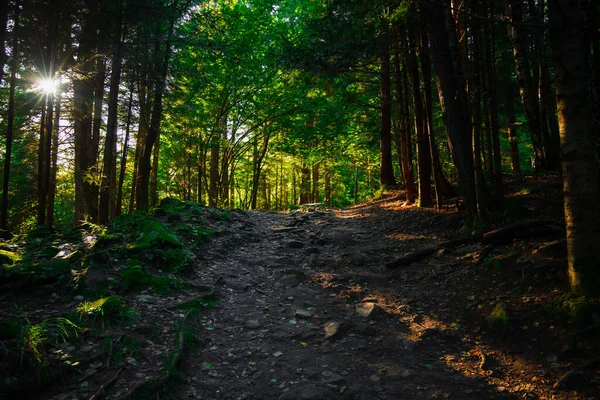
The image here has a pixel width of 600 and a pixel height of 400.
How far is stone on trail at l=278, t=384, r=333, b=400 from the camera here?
3098mm

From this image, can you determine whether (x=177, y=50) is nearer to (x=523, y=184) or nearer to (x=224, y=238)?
(x=224, y=238)

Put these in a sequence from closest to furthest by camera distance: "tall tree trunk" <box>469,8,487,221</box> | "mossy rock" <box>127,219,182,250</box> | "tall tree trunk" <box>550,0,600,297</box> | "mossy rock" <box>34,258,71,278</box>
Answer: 1. "tall tree trunk" <box>550,0,600,297</box>
2. "mossy rock" <box>34,258,71,278</box>
3. "mossy rock" <box>127,219,182,250</box>
4. "tall tree trunk" <box>469,8,487,221</box>

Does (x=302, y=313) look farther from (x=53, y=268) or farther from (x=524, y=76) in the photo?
(x=524, y=76)

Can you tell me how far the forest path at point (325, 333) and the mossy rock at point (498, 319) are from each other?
0.44 m

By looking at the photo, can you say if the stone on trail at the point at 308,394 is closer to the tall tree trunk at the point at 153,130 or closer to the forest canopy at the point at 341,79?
the forest canopy at the point at 341,79

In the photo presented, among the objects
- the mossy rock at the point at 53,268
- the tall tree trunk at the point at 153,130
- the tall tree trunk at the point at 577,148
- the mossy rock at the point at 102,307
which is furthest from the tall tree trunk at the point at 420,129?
the mossy rock at the point at 53,268

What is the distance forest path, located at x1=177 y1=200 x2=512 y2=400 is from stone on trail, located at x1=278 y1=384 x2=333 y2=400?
0.04 ft

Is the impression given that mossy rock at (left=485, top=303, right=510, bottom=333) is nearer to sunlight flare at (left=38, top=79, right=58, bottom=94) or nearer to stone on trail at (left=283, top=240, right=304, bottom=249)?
stone on trail at (left=283, top=240, right=304, bottom=249)

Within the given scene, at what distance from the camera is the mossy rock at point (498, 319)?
13.0ft

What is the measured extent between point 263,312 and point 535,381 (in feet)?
11.7

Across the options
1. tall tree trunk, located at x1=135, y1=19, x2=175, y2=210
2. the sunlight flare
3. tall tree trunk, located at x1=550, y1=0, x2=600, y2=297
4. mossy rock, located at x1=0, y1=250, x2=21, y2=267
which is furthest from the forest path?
tall tree trunk, located at x1=135, y1=19, x2=175, y2=210

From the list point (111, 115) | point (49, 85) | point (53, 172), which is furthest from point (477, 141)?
point (53, 172)

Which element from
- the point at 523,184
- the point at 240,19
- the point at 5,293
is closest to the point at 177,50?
the point at 240,19

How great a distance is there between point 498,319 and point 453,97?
5.27m
